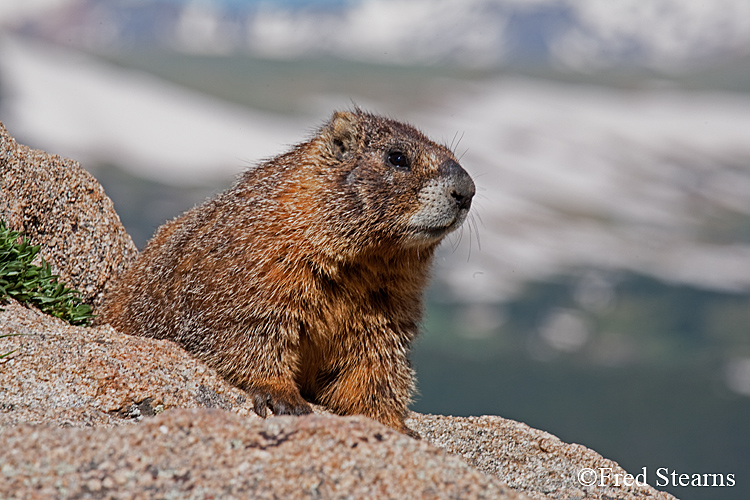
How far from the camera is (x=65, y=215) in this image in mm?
8227

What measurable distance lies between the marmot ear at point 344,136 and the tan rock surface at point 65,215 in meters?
3.26

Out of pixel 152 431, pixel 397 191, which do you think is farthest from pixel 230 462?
pixel 397 191

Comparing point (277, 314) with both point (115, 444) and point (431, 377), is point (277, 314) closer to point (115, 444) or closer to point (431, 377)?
point (115, 444)

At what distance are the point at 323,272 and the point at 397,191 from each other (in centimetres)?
96

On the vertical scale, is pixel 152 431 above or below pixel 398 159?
below

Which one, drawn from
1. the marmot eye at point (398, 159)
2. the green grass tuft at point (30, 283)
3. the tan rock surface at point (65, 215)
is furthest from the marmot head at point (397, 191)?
the tan rock surface at point (65, 215)

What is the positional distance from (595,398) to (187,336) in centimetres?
9760

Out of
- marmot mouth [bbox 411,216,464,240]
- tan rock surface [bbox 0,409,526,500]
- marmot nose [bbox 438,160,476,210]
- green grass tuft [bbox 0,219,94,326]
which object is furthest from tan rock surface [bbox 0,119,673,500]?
marmot nose [bbox 438,160,476,210]

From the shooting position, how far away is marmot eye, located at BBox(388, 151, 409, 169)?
21.8 ft

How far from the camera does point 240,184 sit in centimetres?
746

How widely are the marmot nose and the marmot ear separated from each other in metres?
0.98

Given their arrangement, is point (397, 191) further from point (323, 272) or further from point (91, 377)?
point (91, 377)

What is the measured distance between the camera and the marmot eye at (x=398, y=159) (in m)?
6.64

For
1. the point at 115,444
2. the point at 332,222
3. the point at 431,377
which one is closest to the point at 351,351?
the point at 332,222
